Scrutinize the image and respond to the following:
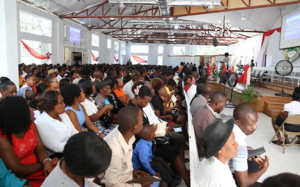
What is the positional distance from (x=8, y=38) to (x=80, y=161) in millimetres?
4922

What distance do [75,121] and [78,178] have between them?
1286mm

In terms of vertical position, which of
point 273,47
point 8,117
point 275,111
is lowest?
point 275,111

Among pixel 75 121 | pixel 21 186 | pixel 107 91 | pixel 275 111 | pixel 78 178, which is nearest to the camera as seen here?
pixel 78 178

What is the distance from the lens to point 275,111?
22.5 feet

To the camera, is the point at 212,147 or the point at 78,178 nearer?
the point at 78,178

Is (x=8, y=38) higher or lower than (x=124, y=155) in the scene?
higher

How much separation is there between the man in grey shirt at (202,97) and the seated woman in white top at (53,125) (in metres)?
2.06

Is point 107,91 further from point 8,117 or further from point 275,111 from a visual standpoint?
point 275,111

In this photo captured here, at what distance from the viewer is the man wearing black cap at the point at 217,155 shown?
1.47 meters

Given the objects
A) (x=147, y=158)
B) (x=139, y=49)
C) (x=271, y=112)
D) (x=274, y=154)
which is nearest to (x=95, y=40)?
(x=139, y=49)

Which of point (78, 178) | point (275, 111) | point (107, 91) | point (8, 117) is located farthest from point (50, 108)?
point (275, 111)

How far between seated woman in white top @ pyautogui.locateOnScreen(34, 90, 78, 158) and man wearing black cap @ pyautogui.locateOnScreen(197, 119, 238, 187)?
4.40 feet

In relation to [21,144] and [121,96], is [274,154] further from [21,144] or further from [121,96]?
[21,144]

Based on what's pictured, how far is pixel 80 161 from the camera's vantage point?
1.17 metres
